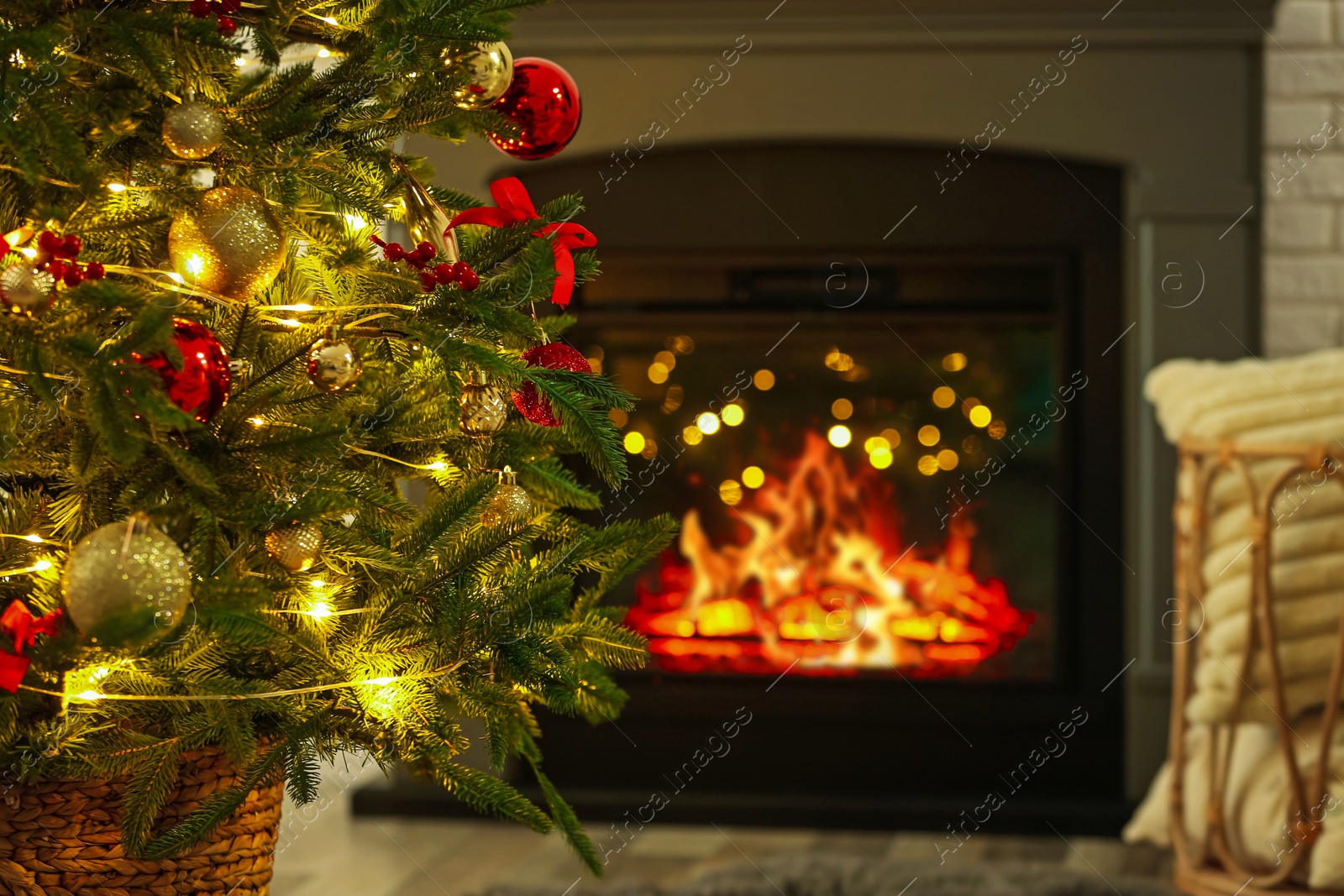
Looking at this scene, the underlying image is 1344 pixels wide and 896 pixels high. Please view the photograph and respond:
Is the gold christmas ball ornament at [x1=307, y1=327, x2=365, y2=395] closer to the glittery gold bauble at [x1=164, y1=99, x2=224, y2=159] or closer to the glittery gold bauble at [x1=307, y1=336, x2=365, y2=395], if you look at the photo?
the glittery gold bauble at [x1=307, y1=336, x2=365, y2=395]

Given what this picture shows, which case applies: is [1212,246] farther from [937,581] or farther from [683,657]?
[683,657]

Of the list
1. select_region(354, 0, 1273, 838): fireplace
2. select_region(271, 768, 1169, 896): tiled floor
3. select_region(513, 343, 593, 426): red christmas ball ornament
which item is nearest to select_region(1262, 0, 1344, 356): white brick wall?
select_region(354, 0, 1273, 838): fireplace

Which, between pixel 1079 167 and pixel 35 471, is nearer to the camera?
pixel 35 471

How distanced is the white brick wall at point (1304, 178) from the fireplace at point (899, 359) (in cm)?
11

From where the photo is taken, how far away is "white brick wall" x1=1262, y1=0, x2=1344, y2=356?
2.34m

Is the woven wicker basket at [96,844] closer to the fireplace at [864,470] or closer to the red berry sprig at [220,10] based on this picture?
the red berry sprig at [220,10]

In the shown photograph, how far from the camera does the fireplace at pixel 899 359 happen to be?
229cm

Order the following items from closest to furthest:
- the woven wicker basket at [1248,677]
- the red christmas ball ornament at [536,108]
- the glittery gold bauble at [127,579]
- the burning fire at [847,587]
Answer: the glittery gold bauble at [127,579] → the red christmas ball ornament at [536,108] → the woven wicker basket at [1248,677] → the burning fire at [847,587]

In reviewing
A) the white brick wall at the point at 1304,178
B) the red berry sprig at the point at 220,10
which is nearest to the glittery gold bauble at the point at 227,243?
the red berry sprig at the point at 220,10

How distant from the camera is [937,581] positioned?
2430mm

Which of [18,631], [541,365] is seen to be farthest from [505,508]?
[18,631]

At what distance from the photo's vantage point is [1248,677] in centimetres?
157

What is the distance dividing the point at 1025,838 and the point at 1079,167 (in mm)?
1277

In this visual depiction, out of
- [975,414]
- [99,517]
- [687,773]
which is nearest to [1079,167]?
[975,414]
